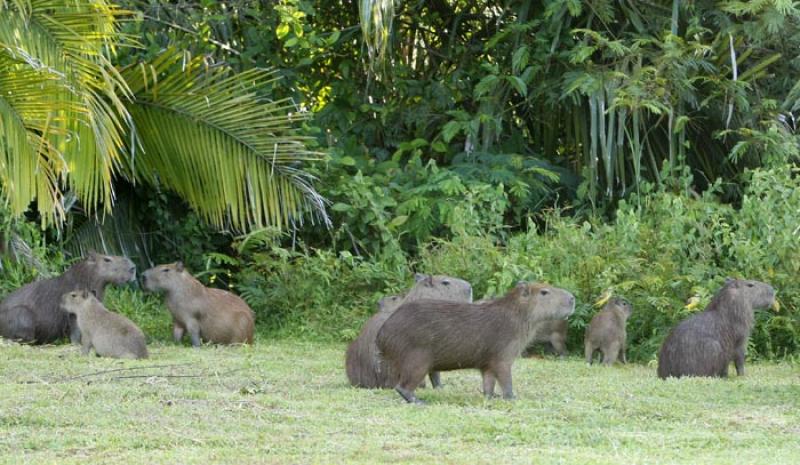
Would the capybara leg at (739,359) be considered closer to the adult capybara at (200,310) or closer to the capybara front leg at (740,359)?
the capybara front leg at (740,359)

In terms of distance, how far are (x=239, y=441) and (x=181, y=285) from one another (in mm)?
4605

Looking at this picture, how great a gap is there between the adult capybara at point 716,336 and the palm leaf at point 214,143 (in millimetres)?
3815

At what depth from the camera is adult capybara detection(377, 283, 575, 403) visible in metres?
6.94

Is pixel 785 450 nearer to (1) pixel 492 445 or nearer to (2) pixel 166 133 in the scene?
(1) pixel 492 445

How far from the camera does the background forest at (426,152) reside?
9.98 metres

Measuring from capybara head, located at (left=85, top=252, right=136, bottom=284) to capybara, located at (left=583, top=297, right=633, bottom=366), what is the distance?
3.61 m

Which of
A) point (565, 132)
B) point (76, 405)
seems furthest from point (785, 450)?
point (565, 132)

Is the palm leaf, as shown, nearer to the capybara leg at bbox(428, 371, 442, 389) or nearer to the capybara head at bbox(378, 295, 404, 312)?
the capybara head at bbox(378, 295, 404, 312)

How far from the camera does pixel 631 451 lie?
575cm

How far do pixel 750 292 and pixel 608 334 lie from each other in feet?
3.39

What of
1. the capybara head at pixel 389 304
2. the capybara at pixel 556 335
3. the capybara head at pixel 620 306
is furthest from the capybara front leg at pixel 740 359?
the capybara head at pixel 389 304

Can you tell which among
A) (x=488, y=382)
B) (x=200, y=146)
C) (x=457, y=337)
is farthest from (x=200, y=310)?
(x=457, y=337)

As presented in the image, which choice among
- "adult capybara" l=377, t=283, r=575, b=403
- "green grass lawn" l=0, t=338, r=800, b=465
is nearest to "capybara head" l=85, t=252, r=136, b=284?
"green grass lawn" l=0, t=338, r=800, b=465

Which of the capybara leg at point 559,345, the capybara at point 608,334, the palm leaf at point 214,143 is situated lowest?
the capybara leg at point 559,345
